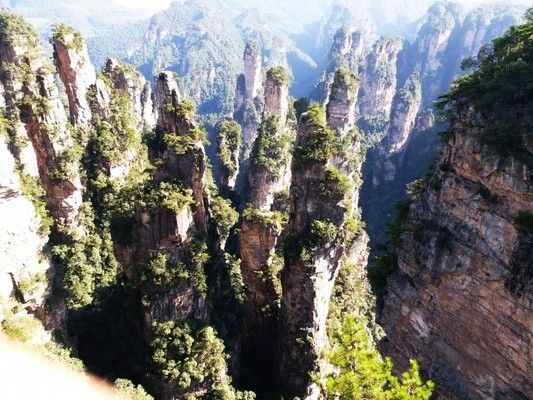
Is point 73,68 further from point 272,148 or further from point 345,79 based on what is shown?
point 345,79

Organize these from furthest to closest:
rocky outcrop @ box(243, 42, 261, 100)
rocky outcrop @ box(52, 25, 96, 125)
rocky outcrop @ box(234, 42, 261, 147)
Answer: rocky outcrop @ box(243, 42, 261, 100)
rocky outcrop @ box(234, 42, 261, 147)
rocky outcrop @ box(52, 25, 96, 125)

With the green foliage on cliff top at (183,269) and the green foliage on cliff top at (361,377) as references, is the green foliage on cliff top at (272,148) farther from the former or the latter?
the green foliage on cliff top at (361,377)

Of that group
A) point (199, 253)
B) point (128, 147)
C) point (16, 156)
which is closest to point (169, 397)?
point (199, 253)

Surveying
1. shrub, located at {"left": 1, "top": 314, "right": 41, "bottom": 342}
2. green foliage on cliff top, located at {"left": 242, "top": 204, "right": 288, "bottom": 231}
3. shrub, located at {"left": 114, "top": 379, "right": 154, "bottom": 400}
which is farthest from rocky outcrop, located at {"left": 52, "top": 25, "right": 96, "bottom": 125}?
shrub, located at {"left": 114, "top": 379, "right": 154, "bottom": 400}

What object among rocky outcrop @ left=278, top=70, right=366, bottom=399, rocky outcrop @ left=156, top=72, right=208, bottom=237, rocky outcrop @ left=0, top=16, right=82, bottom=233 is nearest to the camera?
rocky outcrop @ left=278, top=70, right=366, bottom=399

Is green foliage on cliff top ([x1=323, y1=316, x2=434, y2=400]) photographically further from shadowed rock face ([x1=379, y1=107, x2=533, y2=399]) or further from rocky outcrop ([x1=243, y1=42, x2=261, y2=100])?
rocky outcrop ([x1=243, y1=42, x2=261, y2=100])

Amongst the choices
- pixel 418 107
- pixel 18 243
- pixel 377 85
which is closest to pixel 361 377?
pixel 18 243

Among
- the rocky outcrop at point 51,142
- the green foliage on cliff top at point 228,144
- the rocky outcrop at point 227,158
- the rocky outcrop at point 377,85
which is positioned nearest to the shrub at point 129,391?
the rocky outcrop at point 51,142
